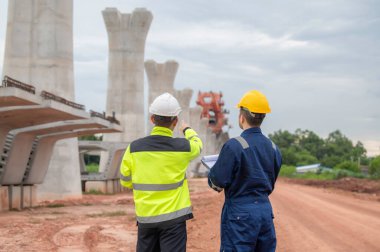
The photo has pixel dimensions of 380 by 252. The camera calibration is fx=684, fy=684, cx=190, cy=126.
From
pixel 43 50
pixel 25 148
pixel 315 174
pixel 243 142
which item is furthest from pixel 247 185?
pixel 315 174

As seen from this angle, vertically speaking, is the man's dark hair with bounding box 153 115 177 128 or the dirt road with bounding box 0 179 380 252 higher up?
the man's dark hair with bounding box 153 115 177 128

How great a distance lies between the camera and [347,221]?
14.7 metres

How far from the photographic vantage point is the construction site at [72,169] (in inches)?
483

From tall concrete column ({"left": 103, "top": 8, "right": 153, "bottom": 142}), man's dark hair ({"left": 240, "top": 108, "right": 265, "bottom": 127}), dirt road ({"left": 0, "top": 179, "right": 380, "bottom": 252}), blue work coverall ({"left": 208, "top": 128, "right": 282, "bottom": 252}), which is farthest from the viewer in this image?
tall concrete column ({"left": 103, "top": 8, "right": 153, "bottom": 142})

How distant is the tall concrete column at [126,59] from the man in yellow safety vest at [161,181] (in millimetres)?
38254

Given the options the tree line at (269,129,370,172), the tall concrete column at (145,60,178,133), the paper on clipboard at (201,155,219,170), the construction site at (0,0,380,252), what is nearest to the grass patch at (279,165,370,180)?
the construction site at (0,0,380,252)

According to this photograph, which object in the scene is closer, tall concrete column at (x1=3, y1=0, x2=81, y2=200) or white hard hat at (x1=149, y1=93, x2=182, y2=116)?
white hard hat at (x1=149, y1=93, x2=182, y2=116)

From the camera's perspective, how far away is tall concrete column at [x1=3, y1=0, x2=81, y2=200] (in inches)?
1016

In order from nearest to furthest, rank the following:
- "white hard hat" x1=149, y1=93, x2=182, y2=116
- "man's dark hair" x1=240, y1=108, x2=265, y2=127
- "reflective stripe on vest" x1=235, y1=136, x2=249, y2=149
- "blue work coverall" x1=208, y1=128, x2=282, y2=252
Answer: "blue work coverall" x1=208, y1=128, x2=282, y2=252 → "reflective stripe on vest" x1=235, y1=136, x2=249, y2=149 → "man's dark hair" x1=240, y1=108, x2=265, y2=127 → "white hard hat" x1=149, y1=93, x2=182, y2=116

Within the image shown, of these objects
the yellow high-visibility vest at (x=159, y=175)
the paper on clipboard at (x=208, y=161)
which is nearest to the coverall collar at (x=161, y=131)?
the yellow high-visibility vest at (x=159, y=175)

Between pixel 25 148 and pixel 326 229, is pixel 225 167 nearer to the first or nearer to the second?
pixel 326 229

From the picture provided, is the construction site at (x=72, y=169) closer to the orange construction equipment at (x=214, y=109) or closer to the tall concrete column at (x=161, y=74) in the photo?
the tall concrete column at (x=161, y=74)

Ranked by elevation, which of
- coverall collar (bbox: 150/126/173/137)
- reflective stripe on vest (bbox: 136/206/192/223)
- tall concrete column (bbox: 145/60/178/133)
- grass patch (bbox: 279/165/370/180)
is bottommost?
grass patch (bbox: 279/165/370/180)

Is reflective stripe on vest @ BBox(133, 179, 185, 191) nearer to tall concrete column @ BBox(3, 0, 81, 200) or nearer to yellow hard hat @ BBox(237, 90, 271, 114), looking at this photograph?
yellow hard hat @ BBox(237, 90, 271, 114)
